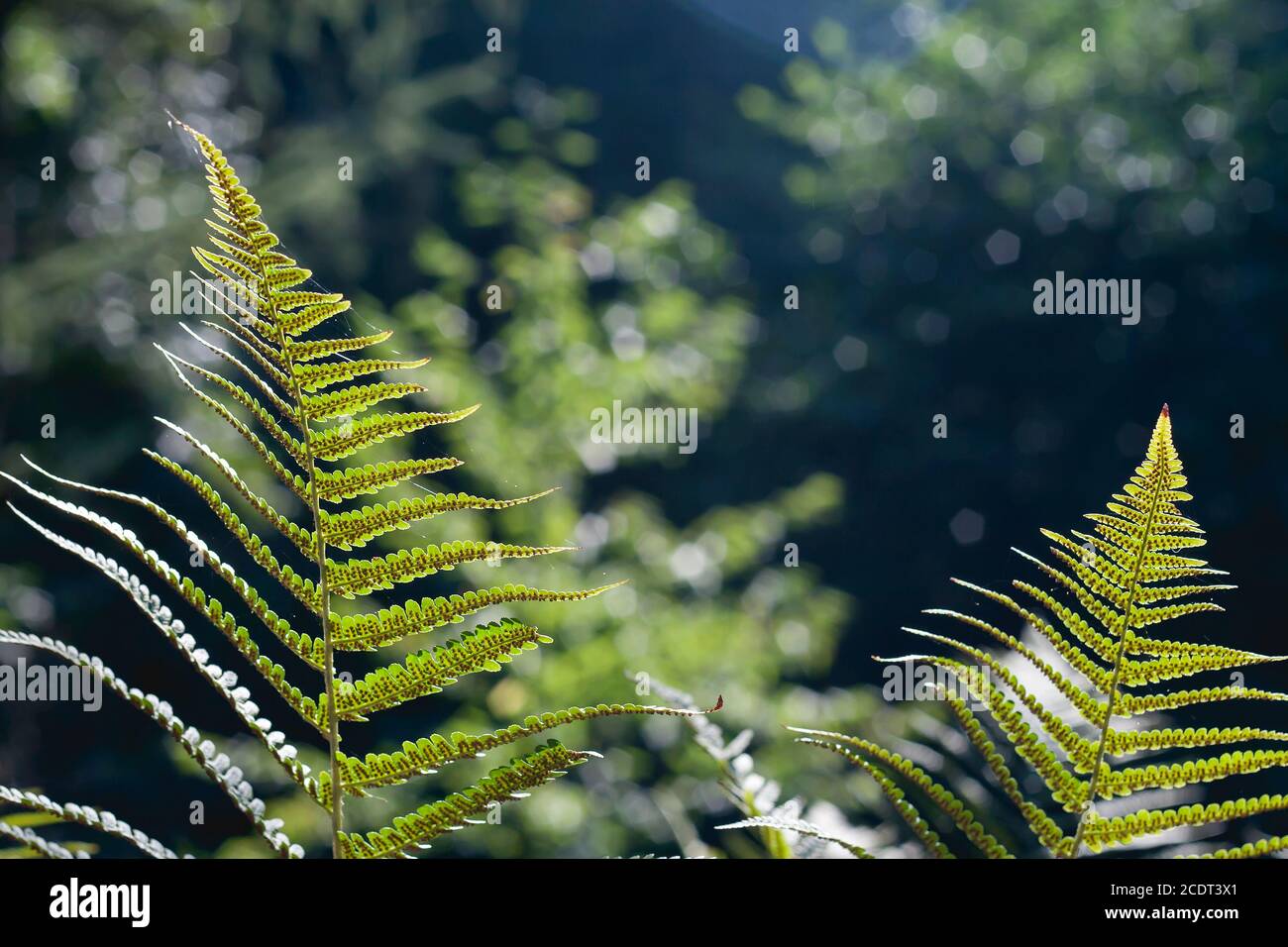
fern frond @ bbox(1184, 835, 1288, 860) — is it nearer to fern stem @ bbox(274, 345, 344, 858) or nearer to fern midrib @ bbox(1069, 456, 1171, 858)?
fern midrib @ bbox(1069, 456, 1171, 858)

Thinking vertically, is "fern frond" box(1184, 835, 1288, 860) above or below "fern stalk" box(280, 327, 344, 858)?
below

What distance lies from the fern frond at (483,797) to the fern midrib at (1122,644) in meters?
0.21

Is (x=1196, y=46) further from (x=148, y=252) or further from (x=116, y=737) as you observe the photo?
(x=116, y=737)

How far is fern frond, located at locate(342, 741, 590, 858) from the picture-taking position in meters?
0.38

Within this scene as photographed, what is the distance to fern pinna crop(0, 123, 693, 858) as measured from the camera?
1.21 feet

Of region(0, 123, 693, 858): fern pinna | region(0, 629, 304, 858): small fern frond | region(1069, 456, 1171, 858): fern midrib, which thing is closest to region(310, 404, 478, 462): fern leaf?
region(0, 123, 693, 858): fern pinna

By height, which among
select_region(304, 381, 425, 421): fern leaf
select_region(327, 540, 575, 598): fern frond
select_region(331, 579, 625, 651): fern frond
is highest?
select_region(304, 381, 425, 421): fern leaf

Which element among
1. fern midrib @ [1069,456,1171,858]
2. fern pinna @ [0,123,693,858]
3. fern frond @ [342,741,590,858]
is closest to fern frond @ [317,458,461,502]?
fern pinna @ [0,123,693,858]

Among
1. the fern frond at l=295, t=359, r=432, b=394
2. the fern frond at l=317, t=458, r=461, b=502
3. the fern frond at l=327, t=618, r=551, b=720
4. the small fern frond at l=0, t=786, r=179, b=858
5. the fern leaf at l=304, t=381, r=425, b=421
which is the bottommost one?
the small fern frond at l=0, t=786, r=179, b=858

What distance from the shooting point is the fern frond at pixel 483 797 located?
38cm

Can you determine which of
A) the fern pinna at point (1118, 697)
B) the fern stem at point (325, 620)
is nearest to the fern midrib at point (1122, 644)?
the fern pinna at point (1118, 697)

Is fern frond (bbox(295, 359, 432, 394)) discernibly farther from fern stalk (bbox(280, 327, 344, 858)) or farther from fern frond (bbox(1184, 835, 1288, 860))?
fern frond (bbox(1184, 835, 1288, 860))

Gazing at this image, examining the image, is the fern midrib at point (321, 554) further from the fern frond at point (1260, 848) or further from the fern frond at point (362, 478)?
the fern frond at point (1260, 848)
